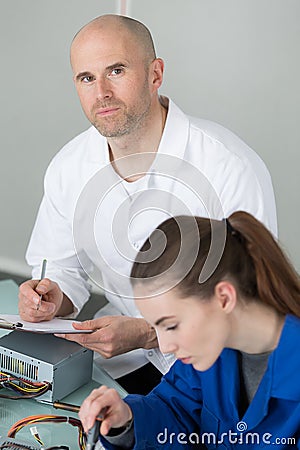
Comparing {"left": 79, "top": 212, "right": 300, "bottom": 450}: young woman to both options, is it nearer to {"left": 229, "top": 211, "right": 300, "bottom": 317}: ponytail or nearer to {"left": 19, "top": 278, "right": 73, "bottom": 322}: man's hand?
{"left": 229, "top": 211, "right": 300, "bottom": 317}: ponytail

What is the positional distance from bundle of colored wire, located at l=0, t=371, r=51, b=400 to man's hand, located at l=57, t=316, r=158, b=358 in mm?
133

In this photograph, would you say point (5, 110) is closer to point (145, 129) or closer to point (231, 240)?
point (145, 129)

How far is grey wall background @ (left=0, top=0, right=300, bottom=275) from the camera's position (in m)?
2.86

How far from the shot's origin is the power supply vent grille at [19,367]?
4.41ft

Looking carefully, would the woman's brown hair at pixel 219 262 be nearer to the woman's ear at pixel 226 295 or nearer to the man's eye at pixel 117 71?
the woman's ear at pixel 226 295

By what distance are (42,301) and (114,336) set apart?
191 millimetres

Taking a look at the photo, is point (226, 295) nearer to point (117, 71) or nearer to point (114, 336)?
point (114, 336)

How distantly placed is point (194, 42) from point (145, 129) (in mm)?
1277

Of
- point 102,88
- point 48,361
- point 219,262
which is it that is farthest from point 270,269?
point 102,88

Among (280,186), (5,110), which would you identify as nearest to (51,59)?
(5,110)

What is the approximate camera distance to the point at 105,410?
3.61 ft

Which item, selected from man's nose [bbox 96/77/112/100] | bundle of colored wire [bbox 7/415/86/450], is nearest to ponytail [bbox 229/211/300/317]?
bundle of colored wire [bbox 7/415/86/450]

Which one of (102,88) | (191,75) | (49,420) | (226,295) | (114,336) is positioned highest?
(191,75)

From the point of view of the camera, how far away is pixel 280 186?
296 centimetres
